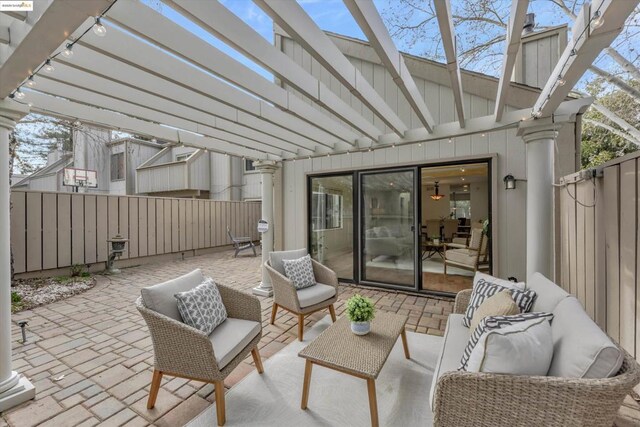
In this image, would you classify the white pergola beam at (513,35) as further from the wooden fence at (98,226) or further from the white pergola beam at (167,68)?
the wooden fence at (98,226)

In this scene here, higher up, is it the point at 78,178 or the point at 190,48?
the point at 78,178

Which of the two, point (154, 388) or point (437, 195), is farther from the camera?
point (437, 195)

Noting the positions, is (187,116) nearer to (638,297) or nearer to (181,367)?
(181,367)

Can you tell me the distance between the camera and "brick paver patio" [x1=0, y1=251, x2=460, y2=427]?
194 centimetres

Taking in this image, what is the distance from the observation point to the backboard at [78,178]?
8.56 m

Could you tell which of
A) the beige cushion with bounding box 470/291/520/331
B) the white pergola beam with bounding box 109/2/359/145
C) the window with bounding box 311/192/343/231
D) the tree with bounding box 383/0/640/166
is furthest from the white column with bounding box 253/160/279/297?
the beige cushion with bounding box 470/291/520/331

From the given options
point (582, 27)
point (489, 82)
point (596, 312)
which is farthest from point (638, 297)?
point (489, 82)

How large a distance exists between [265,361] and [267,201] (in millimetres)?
2898

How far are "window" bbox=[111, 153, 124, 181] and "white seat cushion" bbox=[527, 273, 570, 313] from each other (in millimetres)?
15098

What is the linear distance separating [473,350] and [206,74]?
2.59 metres

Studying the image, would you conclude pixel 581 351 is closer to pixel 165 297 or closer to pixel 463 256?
pixel 165 297

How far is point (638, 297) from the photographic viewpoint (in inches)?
68.6

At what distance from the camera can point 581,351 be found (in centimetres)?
122

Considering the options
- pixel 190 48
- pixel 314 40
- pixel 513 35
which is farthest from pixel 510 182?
pixel 190 48
